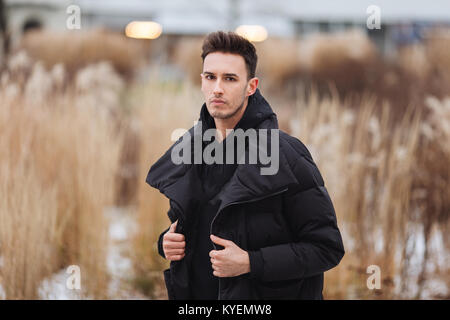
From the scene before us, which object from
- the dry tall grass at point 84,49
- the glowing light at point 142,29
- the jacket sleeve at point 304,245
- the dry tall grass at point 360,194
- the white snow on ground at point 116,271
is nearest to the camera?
the jacket sleeve at point 304,245

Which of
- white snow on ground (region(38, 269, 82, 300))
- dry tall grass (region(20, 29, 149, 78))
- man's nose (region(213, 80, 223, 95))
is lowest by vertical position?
white snow on ground (region(38, 269, 82, 300))

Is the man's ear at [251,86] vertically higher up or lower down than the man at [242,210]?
higher up

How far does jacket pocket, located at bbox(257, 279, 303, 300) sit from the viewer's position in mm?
Answer: 1123

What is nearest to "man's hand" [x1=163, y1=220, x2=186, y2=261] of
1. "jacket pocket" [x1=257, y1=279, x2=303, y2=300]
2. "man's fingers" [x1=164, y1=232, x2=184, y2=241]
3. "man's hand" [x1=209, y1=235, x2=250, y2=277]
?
"man's fingers" [x1=164, y1=232, x2=184, y2=241]

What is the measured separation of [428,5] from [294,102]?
1.55 meters

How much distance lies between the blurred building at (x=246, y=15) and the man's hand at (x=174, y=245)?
10.9 ft

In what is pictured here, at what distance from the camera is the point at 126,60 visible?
4.73 meters

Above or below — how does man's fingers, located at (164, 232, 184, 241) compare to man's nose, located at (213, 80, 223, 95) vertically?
below

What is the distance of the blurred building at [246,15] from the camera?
4.29 metres

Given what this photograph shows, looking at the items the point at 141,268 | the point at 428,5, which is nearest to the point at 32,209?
the point at 141,268

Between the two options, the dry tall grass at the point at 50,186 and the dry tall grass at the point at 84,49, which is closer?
the dry tall grass at the point at 50,186

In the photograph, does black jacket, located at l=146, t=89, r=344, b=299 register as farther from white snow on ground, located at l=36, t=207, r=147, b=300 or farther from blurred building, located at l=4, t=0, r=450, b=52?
blurred building, located at l=4, t=0, r=450, b=52

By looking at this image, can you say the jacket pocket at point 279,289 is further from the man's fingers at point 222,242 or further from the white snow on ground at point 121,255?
the white snow on ground at point 121,255

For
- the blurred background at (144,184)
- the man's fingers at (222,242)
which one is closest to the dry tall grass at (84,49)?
the blurred background at (144,184)
